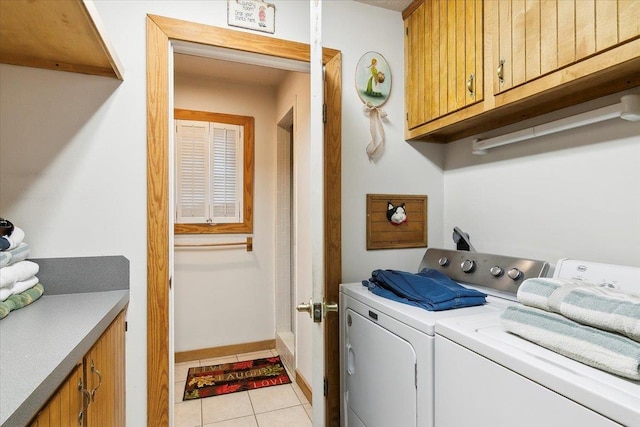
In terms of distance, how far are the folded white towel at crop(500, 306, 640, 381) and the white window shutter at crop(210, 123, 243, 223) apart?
253 cm

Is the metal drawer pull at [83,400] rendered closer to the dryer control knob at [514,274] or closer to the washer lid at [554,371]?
the washer lid at [554,371]

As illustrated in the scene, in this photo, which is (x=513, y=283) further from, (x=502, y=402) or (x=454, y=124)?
(x=454, y=124)

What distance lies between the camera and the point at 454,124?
1588 millimetres

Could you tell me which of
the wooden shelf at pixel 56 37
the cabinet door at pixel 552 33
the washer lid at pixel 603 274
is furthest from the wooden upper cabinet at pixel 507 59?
the wooden shelf at pixel 56 37

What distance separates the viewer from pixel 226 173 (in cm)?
305

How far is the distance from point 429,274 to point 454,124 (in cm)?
74

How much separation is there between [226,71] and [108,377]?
247 centimetres

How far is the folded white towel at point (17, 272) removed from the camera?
1031 millimetres

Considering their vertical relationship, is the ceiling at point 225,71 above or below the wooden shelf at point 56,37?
above

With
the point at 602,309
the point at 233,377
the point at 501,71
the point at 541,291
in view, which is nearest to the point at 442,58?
the point at 501,71

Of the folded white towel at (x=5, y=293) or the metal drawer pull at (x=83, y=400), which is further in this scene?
the folded white towel at (x=5, y=293)

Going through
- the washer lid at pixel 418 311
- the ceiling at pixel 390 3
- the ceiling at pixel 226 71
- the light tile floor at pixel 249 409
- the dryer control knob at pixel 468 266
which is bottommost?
the light tile floor at pixel 249 409

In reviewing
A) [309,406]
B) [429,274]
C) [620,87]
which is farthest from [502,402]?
[309,406]

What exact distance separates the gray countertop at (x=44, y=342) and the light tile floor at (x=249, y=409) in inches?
46.8
